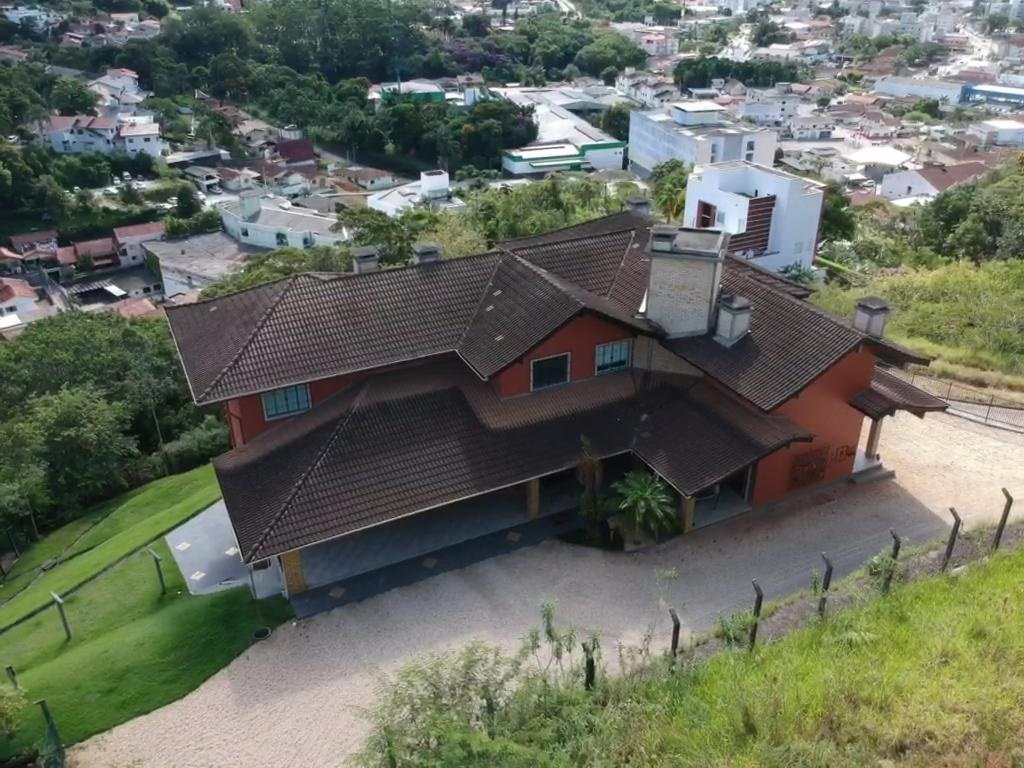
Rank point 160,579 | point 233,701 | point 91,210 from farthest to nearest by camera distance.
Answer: point 91,210
point 160,579
point 233,701

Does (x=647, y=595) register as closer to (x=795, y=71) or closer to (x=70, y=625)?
(x=70, y=625)

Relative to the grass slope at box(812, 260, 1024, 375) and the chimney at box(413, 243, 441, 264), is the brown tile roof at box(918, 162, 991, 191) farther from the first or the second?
the chimney at box(413, 243, 441, 264)

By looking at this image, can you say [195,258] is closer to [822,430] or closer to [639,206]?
[639,206]

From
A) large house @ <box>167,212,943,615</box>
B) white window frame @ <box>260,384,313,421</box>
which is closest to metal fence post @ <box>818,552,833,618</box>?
large house @ <box>167,212,943,615</box>

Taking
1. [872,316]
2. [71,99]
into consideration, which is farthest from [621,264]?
[71,99]

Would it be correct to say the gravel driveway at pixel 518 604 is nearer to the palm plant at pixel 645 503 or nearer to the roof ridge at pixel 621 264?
the palm plant at pixel 645 503

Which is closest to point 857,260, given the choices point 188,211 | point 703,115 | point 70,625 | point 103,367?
point 103,367
